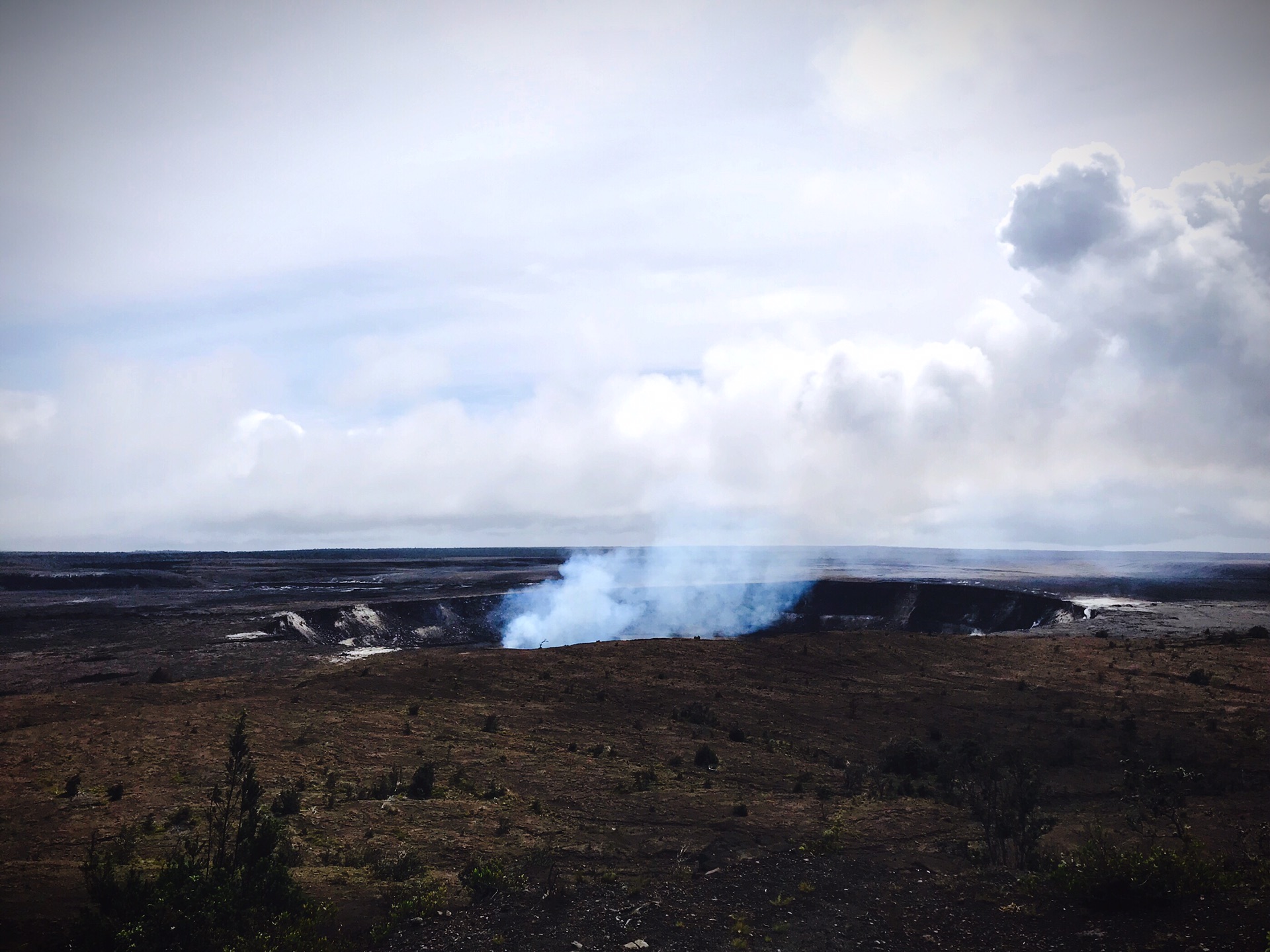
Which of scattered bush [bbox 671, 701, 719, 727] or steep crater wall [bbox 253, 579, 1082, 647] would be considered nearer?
scattered bush [bbox 671, 701, 719, 727]

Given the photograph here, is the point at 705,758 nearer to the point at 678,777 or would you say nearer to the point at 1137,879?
the point at 678,777

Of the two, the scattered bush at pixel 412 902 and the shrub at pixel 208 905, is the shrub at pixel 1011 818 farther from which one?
the shrub at pixel 208 905

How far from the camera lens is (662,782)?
19984mm

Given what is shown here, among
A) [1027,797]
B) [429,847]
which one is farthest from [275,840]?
A: [1027,797]

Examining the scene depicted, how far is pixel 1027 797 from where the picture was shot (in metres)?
15.4

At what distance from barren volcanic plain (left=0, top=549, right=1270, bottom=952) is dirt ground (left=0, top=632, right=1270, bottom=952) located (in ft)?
0.31

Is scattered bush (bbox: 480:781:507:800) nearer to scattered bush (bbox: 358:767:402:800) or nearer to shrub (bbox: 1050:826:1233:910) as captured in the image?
scattered bush (bbox: 358:767:402:800)

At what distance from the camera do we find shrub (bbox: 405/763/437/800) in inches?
715

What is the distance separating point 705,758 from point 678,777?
5.87ft

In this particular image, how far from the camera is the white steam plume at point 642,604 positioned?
226 ft

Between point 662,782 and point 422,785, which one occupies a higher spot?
point 422,785

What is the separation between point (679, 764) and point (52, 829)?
1515 centimetres

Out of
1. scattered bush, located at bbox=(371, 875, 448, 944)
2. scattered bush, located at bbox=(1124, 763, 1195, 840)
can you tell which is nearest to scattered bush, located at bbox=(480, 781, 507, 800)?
scattered bush, located at bbox=(371, 875, 448, 944)

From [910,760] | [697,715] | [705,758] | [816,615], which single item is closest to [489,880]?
[705,758]
